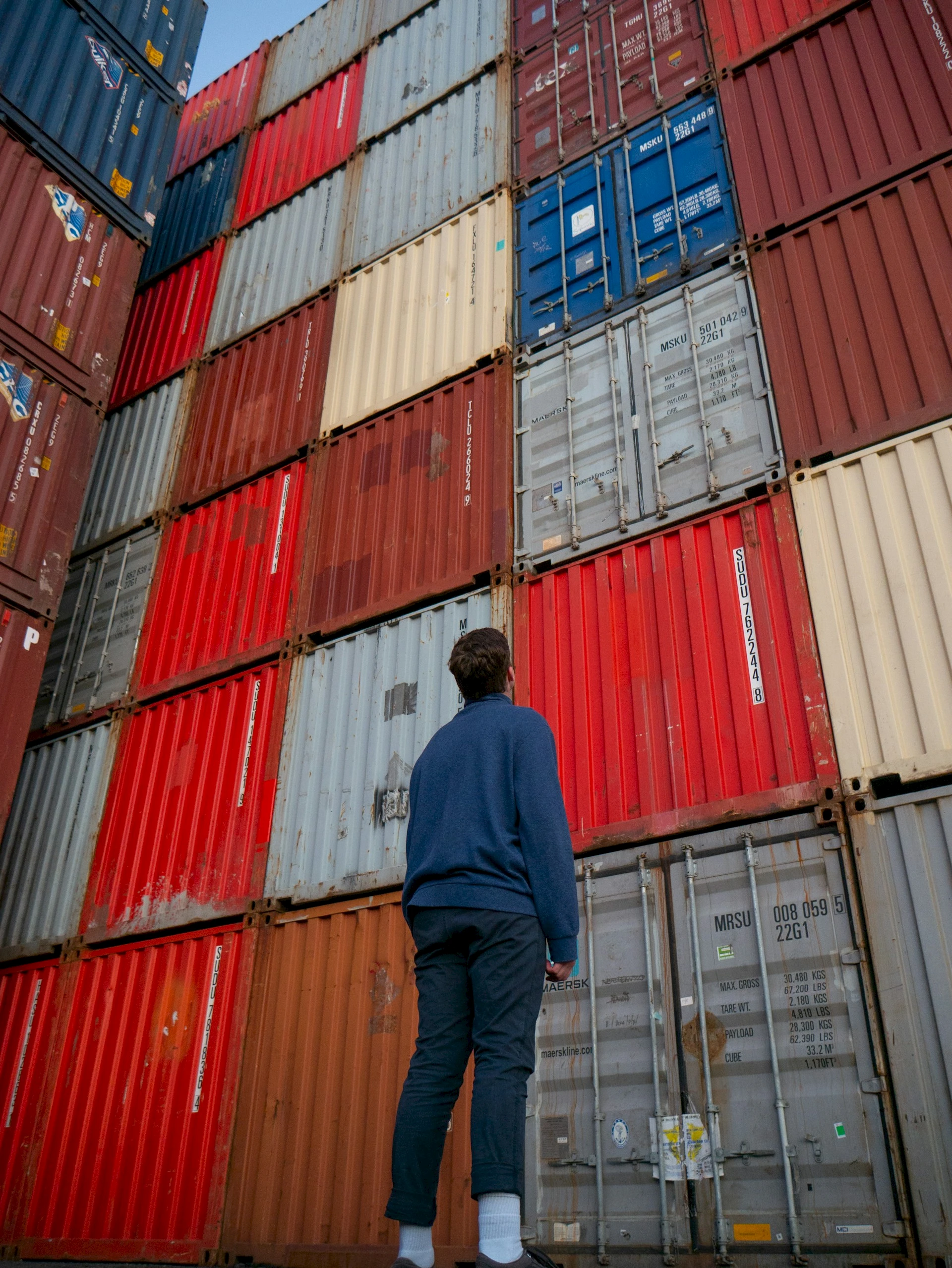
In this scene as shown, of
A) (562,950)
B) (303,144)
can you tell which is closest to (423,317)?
(303,144)

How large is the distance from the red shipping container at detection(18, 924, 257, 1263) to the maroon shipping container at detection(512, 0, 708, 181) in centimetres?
895

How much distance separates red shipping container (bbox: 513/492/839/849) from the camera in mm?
6473

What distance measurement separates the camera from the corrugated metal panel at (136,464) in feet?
41.6

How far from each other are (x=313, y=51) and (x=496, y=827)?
16.2 meters

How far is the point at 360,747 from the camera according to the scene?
8.69m

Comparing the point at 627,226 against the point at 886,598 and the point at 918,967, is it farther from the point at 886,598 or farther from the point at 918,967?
the point at 918,967

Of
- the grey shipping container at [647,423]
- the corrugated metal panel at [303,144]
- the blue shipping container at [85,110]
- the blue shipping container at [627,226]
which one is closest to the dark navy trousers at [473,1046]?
the grey shipping container at [647,423]

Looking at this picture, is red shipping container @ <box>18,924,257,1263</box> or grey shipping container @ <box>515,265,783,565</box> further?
grey shipping container @ <box>515,265,783,565</box>

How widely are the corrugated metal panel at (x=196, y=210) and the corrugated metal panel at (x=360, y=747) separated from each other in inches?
352

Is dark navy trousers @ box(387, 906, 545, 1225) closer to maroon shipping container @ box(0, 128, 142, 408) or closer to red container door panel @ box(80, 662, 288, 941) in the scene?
red container door panel @ box(80, 662, 288, 941)

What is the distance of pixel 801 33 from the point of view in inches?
382

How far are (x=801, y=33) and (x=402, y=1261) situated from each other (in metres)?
10.7

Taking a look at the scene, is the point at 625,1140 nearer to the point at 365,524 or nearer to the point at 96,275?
the point at 365,524

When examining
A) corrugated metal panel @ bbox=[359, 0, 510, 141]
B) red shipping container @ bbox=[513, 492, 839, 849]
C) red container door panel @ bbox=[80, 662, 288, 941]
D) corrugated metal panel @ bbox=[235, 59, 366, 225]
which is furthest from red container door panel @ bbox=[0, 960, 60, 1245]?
corrugated metal panel @ bbox=[359, 0, 510, 141]
